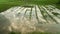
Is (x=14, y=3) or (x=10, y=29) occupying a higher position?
(x=14, y=3)

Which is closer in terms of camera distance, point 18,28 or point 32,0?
point 18,28

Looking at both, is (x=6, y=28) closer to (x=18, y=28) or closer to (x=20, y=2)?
(x=18, y=28)

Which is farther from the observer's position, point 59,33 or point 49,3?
point 49,3

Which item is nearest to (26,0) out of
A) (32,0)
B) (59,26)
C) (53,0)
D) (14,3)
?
(32,0)

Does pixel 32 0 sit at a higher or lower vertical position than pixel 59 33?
higher

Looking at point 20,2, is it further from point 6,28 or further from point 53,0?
point 6,28

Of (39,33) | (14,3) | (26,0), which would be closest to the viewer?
(39,33)

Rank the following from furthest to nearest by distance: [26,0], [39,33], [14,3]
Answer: [26,0], [14,3], [39,33]

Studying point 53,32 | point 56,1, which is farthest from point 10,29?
point 56,1
